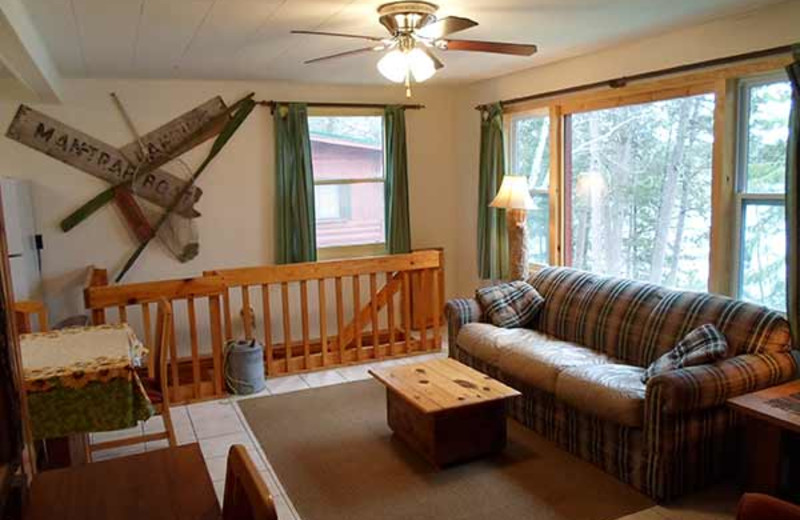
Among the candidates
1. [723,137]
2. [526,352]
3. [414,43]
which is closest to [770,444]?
[526,352]

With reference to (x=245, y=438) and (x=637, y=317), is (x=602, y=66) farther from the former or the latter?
(x=245, y=438)

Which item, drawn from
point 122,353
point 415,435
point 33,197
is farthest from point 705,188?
point 33,197

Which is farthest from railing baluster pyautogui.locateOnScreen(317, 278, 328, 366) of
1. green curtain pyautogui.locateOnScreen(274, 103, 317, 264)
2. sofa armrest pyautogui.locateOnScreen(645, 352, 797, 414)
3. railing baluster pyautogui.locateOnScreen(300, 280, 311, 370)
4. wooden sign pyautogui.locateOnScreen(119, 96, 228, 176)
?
sofa armrest pyautogui.locateOnScreen(645, 352, 797, 414)

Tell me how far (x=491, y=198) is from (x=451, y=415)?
2732 mm

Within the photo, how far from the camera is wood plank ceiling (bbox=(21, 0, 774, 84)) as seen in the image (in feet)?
9.76

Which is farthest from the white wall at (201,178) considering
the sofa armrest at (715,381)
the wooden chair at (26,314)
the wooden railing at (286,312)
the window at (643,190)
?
the sofa armrest at (715,381)

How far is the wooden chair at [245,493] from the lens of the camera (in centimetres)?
125

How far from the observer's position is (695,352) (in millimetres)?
3039

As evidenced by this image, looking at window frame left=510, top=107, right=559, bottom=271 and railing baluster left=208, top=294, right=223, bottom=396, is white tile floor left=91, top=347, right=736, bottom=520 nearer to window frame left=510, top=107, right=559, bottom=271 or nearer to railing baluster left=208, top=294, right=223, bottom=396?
railing baluster left=208, top=294, right=223, bottom=396

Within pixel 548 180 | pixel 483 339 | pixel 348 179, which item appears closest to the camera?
pixel 483 339

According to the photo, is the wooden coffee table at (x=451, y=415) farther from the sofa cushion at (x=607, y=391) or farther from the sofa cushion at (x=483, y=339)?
the sofa cushion at (x=483, y=339)

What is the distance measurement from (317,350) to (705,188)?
11.3ft

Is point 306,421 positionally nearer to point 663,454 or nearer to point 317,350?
point 317,350

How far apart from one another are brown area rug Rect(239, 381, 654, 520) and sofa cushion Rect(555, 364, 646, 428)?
0.35 m
